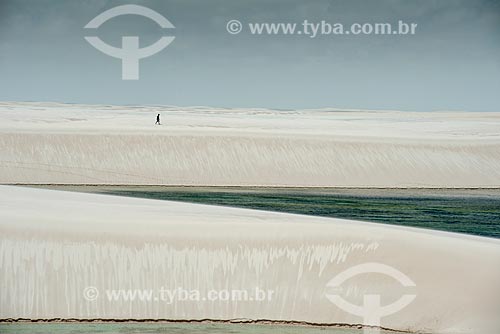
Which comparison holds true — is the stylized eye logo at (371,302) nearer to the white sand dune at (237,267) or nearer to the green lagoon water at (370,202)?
the white sand dune at (237,267)

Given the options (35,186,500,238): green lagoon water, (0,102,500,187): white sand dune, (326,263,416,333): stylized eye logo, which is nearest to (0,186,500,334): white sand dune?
(326,263,416,333): stylized eye logo

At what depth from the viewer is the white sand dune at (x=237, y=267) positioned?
8.87m

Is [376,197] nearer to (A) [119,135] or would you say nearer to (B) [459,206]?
(B) [459,206]

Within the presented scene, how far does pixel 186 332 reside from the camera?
28.0 ft

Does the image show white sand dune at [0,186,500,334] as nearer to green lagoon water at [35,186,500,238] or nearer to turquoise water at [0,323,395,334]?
turquoise water at [0,323,395,334]

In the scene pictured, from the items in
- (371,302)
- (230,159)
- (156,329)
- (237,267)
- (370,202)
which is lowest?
(156,329)

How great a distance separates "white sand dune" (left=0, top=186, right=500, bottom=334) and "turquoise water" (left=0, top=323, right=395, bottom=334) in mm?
120

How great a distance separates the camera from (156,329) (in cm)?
863

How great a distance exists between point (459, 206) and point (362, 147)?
814cm

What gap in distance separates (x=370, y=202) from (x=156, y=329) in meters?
12.5

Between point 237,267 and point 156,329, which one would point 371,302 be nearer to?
point 237,267

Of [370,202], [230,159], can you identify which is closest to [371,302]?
→ [370,202]

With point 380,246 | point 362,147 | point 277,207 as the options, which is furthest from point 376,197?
point 380,246

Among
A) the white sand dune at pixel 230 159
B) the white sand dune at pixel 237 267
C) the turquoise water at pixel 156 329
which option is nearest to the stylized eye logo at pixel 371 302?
the white sand dune at pixel 237 267
